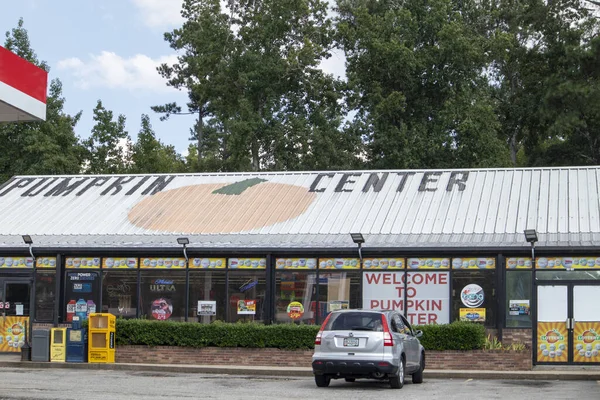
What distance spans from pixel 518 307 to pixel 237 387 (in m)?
11.0

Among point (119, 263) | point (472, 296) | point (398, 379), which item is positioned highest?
point (119, 263)

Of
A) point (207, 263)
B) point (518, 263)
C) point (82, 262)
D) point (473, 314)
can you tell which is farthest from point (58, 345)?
point (518, 263)

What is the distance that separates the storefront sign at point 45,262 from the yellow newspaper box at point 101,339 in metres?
4.95

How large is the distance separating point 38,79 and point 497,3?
45631 millimetres

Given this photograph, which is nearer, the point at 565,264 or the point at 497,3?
the point at 565,264

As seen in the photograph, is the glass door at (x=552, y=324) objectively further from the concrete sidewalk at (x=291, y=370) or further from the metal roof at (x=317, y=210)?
the metal roof at (x=317, y=210)

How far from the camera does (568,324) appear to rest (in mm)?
28172

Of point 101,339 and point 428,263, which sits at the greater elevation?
point 428,263

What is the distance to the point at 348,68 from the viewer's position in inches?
2128

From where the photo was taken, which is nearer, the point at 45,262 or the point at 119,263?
the point at 119,263

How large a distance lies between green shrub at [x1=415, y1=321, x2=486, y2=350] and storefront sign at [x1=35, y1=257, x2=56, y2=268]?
1261 cm

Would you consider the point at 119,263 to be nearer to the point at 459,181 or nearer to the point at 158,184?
the point at 158,184

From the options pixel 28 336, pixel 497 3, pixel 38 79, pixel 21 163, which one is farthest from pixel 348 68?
pixel 38 79

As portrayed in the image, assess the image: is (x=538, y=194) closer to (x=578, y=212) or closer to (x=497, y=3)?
(x=578, y=212)
